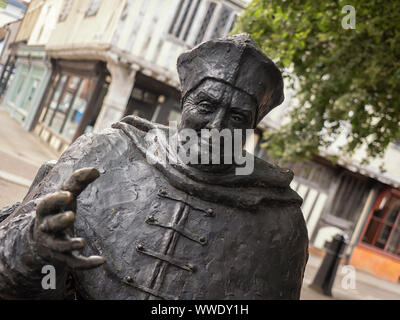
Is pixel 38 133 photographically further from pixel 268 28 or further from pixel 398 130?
pixel 398 130

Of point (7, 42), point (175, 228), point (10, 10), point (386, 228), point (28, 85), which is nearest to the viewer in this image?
point (175, 228)

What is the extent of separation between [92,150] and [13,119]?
18.2 meters

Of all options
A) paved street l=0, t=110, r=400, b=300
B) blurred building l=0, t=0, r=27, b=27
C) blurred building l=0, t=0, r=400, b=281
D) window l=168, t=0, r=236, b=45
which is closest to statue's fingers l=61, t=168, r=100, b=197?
blurred building l=0, t=0, r=27, b=27

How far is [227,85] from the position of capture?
1846mm

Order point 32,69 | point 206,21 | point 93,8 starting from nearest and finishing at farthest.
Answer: point 206,21 < point 93,8 < point 32,69

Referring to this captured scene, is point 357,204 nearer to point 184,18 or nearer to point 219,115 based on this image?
point 184,18

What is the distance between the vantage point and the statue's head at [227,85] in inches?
72.2

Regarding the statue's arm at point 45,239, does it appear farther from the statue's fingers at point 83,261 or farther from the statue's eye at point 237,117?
the statue's eye at point 237,117

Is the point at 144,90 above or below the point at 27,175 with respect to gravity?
above

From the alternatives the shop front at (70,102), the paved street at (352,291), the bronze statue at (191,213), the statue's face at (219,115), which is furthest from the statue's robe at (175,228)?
the shop front at (70,102)

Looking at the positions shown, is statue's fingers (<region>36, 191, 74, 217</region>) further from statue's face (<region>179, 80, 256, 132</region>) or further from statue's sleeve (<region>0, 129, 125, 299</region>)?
statue's face (<region>179, 80, 256, 132</region>)

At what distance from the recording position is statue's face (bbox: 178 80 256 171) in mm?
1817

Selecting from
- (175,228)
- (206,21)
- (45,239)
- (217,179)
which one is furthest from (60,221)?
(206,21)

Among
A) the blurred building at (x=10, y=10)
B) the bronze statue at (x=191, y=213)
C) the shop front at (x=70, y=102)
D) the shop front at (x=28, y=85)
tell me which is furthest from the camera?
the shop front at (x=28, y=85)
